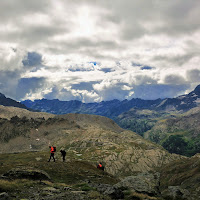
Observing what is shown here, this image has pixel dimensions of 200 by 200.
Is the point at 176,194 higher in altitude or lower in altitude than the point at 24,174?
lower

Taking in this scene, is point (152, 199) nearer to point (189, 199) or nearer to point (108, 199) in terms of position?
point (108, 199)

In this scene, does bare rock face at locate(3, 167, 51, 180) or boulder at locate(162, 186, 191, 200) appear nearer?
bare rock face at locate(3, 167, 51, 180)

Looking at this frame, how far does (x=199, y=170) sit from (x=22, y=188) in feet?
298

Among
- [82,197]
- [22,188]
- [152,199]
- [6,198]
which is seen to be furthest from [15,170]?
[152,199]

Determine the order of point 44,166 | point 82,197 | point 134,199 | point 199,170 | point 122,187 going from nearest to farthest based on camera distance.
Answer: point 82,197, point 134,199, point 122,187, point 44,166, point 199,170

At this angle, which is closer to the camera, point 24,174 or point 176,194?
point 24,174

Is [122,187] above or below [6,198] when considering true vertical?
below

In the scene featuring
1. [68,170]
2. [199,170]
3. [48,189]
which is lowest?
[199,170]

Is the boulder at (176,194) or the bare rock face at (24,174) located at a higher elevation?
the bare rock face at (24,174)

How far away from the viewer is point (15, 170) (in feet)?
91.6

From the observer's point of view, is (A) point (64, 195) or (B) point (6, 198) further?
(A) point (64, 195)

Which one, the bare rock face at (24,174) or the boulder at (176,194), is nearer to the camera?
the bare rock face at (24,174)

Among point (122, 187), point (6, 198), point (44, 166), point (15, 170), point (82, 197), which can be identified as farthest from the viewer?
point (44, 166)

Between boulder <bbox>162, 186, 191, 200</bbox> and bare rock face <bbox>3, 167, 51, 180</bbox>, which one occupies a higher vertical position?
bare rock face <bbox>3, 167, 51, 180</bbox>
